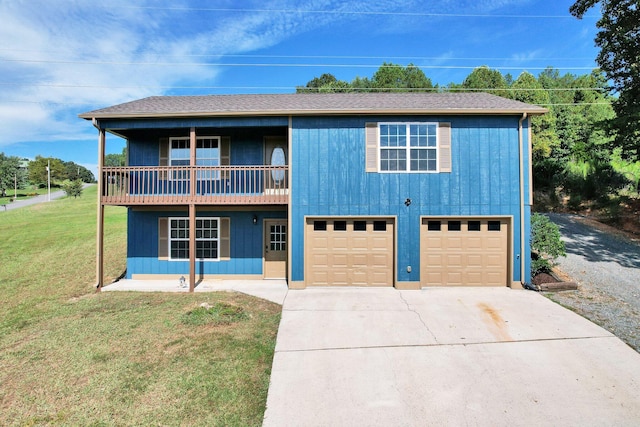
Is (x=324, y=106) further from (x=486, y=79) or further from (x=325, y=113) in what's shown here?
(x=486, y=79)

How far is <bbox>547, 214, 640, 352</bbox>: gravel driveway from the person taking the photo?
6.22m

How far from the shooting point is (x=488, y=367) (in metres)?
4.65

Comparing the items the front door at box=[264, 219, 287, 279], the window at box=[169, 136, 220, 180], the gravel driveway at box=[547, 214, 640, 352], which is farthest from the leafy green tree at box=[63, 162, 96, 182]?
the gravel driveway at box=[547, 214, 640, 352]

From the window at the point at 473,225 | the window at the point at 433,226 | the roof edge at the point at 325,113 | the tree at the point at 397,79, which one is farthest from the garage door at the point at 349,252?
the tree at the point at 397,79

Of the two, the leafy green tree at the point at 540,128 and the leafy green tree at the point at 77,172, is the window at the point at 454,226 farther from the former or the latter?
the leafy green tree at the point at 77,172

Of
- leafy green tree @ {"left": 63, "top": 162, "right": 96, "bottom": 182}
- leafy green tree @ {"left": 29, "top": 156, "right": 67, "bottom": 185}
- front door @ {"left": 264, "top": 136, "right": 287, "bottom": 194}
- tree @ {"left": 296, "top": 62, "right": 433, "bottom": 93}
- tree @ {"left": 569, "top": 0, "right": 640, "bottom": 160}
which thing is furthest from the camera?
leafy green tree @ {"left": 63, "top": 162, "right": 96, "bottom": 182}

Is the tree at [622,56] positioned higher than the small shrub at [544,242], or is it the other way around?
the tree at [622,56]

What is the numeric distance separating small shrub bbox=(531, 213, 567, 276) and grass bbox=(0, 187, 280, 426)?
7766 mm

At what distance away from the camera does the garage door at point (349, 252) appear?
8.98 m

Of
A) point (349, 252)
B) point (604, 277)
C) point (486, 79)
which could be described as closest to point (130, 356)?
point (349, 252)

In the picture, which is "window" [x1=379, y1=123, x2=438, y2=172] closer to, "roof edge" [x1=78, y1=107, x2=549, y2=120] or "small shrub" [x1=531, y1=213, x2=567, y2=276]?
"roof edge" [x1=78, y1=107, x2=549, y2=120]

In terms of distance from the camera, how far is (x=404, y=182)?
29.0 feet

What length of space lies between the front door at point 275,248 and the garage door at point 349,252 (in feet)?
4.71

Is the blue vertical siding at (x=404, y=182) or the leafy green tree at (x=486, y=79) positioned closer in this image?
the blue vertical siding at (x=404, y=182)
